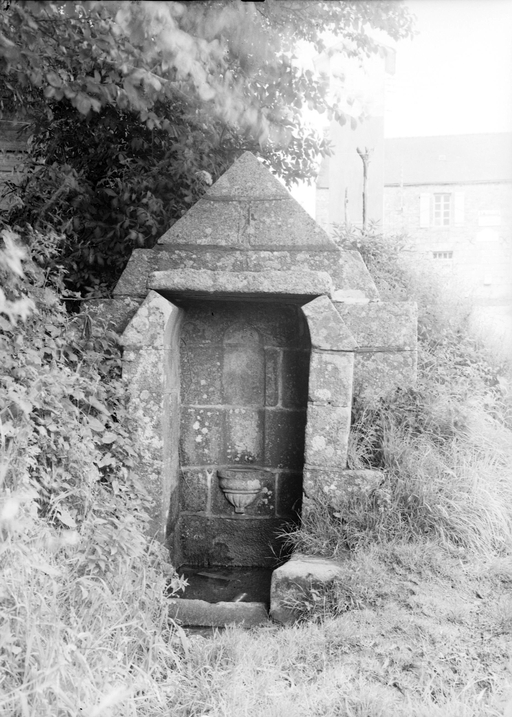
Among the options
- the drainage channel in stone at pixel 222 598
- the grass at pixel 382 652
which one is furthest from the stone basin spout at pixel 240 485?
the grass at pixel 382 652

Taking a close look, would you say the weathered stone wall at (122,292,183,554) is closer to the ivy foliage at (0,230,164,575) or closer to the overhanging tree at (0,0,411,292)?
the ivy foliage at (0,230,164,575)

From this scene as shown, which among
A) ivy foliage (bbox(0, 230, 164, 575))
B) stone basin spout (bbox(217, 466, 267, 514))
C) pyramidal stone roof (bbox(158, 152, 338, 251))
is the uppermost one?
pyramidal stone roof (bbox(158, 152, 338, 251))

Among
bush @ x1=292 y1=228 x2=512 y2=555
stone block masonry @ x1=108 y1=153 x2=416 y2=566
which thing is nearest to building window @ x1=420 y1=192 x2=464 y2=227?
bush @ x1=292 y1=228 x2=512 y2=555

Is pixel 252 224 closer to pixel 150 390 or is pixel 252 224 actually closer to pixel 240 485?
pixel 150 390

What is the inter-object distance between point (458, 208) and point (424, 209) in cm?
134

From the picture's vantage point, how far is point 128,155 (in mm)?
5398

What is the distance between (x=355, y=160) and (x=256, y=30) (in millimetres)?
6330

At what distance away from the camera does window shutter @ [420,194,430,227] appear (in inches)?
955

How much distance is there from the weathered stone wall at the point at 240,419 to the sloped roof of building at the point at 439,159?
21040 mm

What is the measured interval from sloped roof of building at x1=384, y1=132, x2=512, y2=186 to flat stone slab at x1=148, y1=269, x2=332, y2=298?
21484 mm

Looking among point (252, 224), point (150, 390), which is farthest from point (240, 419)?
point (252, 224)

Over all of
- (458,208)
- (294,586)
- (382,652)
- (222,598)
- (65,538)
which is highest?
(458,208)

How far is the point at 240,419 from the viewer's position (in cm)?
465

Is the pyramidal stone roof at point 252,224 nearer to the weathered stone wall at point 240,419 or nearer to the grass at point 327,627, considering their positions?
the weathered stone wall at point 240,419
